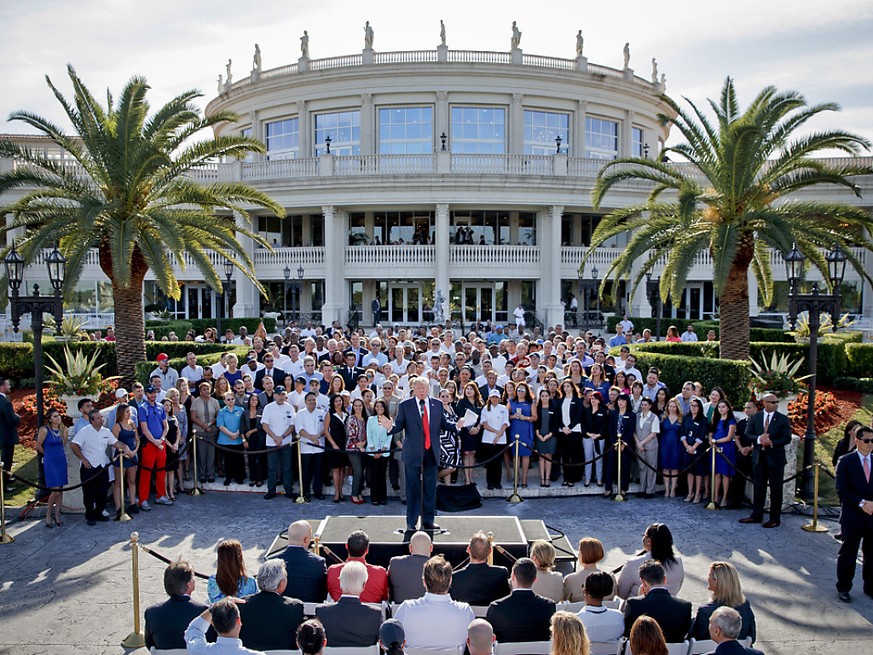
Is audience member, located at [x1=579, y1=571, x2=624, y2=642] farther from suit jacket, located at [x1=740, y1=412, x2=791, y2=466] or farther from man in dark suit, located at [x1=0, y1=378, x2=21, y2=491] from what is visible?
man in dark suit, located at [x1=0, y1=378, x2=21, y2=491]

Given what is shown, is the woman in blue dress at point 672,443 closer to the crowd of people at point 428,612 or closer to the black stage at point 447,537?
the black stage at point 447,537

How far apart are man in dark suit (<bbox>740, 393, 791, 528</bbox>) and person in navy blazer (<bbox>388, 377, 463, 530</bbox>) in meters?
4.89

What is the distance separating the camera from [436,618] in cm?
534

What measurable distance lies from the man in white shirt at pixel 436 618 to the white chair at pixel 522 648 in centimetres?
33

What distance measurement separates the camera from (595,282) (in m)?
35.3

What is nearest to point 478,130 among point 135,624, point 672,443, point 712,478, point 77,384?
point 77,384

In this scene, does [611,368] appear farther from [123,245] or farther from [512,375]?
[123,245]

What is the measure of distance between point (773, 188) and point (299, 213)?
2609cm

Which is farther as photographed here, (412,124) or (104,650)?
(412,124)

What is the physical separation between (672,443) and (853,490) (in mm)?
3649

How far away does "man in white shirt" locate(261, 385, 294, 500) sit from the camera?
11859 mm

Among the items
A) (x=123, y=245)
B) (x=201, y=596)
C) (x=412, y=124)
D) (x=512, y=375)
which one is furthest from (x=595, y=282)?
(x=201, y=596)

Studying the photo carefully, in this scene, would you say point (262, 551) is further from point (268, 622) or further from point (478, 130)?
point (478, 130)

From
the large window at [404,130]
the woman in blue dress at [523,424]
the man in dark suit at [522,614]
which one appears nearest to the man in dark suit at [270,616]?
the man in dark suit at [522,614]
